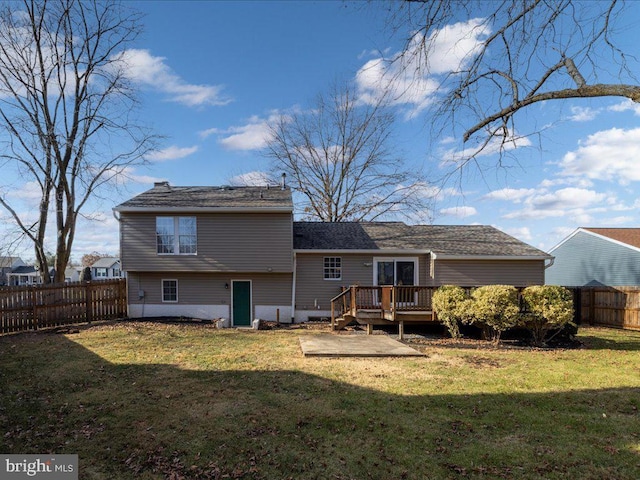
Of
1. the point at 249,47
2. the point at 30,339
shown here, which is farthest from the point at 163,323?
the point at 249,47

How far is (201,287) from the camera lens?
15836 mm

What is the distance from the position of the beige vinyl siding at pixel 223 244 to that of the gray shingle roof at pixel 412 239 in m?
1.17

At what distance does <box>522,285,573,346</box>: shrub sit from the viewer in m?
10.1

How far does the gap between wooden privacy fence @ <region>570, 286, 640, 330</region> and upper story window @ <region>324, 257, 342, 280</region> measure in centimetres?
1127

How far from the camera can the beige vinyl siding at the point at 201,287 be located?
1582 centimetres

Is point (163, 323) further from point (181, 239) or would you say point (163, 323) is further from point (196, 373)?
point (196, 373)

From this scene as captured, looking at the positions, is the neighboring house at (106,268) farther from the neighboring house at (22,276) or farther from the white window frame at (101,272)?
the neighboring house at (22,276)

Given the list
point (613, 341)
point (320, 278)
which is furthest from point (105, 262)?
point (613, 341)

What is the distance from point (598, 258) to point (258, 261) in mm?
21843

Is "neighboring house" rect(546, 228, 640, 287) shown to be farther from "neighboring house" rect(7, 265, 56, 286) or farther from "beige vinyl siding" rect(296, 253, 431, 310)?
"neighboring house" rect(7, 265, 56, 286)

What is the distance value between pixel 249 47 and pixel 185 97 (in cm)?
392

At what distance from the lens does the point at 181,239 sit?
603 inches

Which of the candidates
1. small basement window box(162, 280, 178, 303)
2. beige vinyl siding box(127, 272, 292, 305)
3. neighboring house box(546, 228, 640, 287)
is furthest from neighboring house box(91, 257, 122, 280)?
neighboring house box(546, 228, 640, 287)

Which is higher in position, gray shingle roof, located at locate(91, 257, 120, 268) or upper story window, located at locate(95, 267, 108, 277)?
gray shingle roof, located at locate(91, 257, 120, 268)
